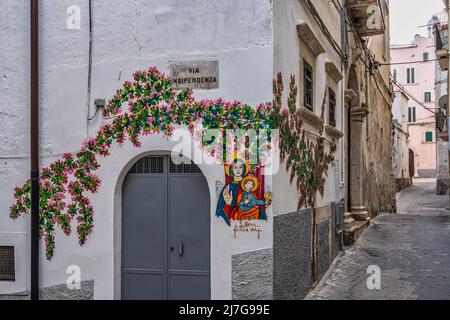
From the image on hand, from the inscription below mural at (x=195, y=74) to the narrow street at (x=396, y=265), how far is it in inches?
136

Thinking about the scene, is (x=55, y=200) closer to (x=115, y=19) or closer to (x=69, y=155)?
(x=69, y=155)

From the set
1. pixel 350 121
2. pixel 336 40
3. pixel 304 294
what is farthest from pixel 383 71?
pixel 304 294

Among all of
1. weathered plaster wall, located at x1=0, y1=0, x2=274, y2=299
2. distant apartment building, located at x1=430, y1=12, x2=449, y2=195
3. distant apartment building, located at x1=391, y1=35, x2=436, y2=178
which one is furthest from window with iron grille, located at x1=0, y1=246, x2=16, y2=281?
distant apartment building, located at x1=391, y1=35, x2=436, y2=178

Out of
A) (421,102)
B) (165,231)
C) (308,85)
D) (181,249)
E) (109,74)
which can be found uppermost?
(421,102)

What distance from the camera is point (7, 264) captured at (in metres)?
6.18

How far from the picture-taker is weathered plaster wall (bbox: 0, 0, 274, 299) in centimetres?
557

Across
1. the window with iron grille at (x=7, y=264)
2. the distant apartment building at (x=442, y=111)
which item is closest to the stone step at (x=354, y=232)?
the window with iron grille at (x=7, y=264)

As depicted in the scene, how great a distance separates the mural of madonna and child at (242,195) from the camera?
18.0ft

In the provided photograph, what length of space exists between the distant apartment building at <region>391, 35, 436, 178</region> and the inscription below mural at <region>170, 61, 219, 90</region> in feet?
138

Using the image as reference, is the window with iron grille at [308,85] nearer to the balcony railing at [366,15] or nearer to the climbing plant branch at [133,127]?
the climbing plant branch at [133,127]

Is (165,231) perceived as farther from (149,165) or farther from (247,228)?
(247,228)

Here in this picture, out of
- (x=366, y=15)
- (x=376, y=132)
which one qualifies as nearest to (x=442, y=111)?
(x=376, y=132)

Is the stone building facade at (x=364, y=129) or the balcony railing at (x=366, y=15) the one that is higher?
the balcony railing at (x=366, y=15)

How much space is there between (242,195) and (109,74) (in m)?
2.23
